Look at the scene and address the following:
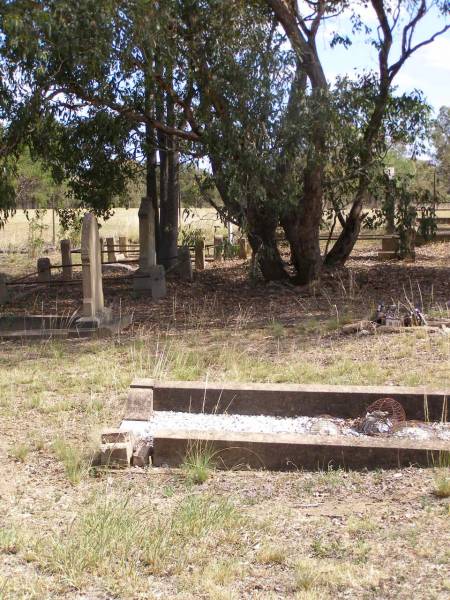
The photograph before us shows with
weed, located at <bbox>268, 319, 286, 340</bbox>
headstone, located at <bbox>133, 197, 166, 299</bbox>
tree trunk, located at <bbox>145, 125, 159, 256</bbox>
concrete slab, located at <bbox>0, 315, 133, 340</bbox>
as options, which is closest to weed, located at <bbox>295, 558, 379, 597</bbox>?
weed, located at <bbox>268, 319, 286, 340</bbox>

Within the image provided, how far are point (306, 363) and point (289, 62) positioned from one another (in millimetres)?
5865

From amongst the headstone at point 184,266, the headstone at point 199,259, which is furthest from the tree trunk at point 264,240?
the headstone at point 199,259

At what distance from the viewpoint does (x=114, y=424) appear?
658 cm

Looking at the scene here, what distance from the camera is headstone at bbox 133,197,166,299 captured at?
48.4 feet

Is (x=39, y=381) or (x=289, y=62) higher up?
(x=289, y=62)

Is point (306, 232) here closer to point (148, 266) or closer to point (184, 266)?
point (148, 266)

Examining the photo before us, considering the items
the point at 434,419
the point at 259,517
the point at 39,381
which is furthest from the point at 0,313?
the point at 259,517

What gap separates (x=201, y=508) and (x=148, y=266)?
10.8 meters

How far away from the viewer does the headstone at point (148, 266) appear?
14758 millimetres

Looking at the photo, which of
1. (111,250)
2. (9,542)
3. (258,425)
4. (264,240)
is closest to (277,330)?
(258,425)

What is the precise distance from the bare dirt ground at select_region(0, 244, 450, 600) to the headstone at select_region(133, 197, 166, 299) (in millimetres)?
5465

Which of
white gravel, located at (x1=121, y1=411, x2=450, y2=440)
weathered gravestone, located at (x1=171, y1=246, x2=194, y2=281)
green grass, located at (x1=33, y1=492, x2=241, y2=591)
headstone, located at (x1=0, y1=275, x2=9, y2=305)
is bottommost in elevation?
green grass, located at (x1=33, y1=492, x2=241, y2=591)

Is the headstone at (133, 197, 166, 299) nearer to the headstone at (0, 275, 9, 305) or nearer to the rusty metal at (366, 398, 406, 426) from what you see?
the headstone at (0, 275, 9, 305)

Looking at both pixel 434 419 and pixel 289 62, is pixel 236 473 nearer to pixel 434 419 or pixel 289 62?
pixel 434 419
